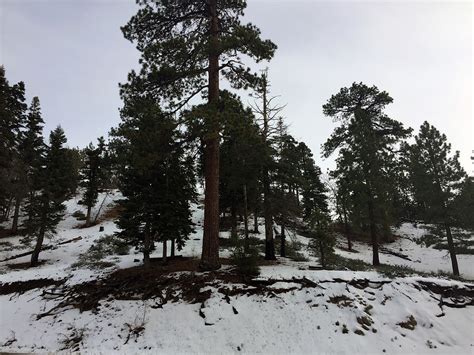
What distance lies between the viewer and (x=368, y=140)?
19.6m

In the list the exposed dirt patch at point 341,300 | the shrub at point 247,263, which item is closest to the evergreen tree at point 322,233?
the exposed dirt patch at point 341,300

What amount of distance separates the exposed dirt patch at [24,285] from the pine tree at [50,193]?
373 inches

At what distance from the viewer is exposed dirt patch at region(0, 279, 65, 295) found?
12.7 meters

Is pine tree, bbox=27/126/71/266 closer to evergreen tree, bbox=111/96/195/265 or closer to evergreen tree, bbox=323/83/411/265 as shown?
evergreen tree, bbox=111/96/195/265

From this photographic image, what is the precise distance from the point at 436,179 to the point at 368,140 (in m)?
6.25

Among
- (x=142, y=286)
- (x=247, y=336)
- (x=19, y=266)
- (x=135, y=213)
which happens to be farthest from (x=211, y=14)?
(x=19, y=266)

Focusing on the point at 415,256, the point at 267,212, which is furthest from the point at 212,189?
the point at 415,256

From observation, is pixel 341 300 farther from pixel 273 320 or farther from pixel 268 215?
pixel 268 215

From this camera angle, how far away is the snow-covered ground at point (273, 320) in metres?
7.69

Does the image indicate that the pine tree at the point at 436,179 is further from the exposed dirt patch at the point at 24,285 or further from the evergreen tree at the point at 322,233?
the exposed dirt patch at the point at 24,285

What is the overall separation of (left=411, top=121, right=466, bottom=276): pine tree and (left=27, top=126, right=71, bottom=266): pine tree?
29985 mm

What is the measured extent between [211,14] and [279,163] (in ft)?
27.7

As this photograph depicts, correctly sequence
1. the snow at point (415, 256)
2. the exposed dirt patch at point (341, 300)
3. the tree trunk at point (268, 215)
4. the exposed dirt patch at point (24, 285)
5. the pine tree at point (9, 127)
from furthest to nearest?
1. the snow at point (415, 256)
2. the pine tree at point (9, 127)
3. the tree trunk at point (268, 215)
4. the exposed dirt patch at point (24, 285)
5. the exposed dirt patch at point (341, 300)


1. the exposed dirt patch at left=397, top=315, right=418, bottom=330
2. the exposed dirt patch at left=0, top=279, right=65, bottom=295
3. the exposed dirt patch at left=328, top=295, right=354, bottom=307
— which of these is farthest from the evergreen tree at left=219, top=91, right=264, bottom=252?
the exposed dirt patch at left=0, top=279, right=65, bottom=295
